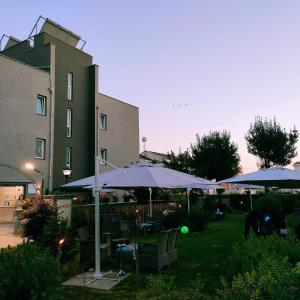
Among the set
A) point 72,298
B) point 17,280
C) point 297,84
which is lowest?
point 72,298

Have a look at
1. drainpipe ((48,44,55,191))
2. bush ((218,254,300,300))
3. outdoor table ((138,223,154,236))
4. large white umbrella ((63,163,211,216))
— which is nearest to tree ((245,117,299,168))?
drainpipe ((48,44,55,191))

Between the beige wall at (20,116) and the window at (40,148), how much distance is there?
0.93 ft

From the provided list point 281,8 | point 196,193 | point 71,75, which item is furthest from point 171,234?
point 71,75

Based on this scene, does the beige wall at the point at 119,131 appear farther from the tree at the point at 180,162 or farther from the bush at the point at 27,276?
the bush at the point at 27,276

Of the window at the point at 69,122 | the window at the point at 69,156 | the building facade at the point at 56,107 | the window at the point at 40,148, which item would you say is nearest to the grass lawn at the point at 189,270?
the building facade at the point at 56,107

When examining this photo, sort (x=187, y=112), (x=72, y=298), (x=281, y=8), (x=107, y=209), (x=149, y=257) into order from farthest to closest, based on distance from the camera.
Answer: (x=187, y=112) < (x=107, y=209) < (x=281, y=8) < (x=149, y=257) < (x=72, y=298)

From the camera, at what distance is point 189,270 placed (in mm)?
8086

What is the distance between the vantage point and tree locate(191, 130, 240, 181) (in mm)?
33000

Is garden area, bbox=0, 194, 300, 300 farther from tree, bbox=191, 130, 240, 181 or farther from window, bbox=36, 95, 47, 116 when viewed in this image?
tree, bbox=191, 130, 240, 181

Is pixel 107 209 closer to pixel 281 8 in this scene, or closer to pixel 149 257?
pixel 149 257

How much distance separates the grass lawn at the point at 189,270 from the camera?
642 cm

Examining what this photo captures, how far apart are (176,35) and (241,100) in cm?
597

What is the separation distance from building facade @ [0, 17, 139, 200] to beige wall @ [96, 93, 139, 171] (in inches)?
3.5

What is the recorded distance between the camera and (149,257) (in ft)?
25.5
